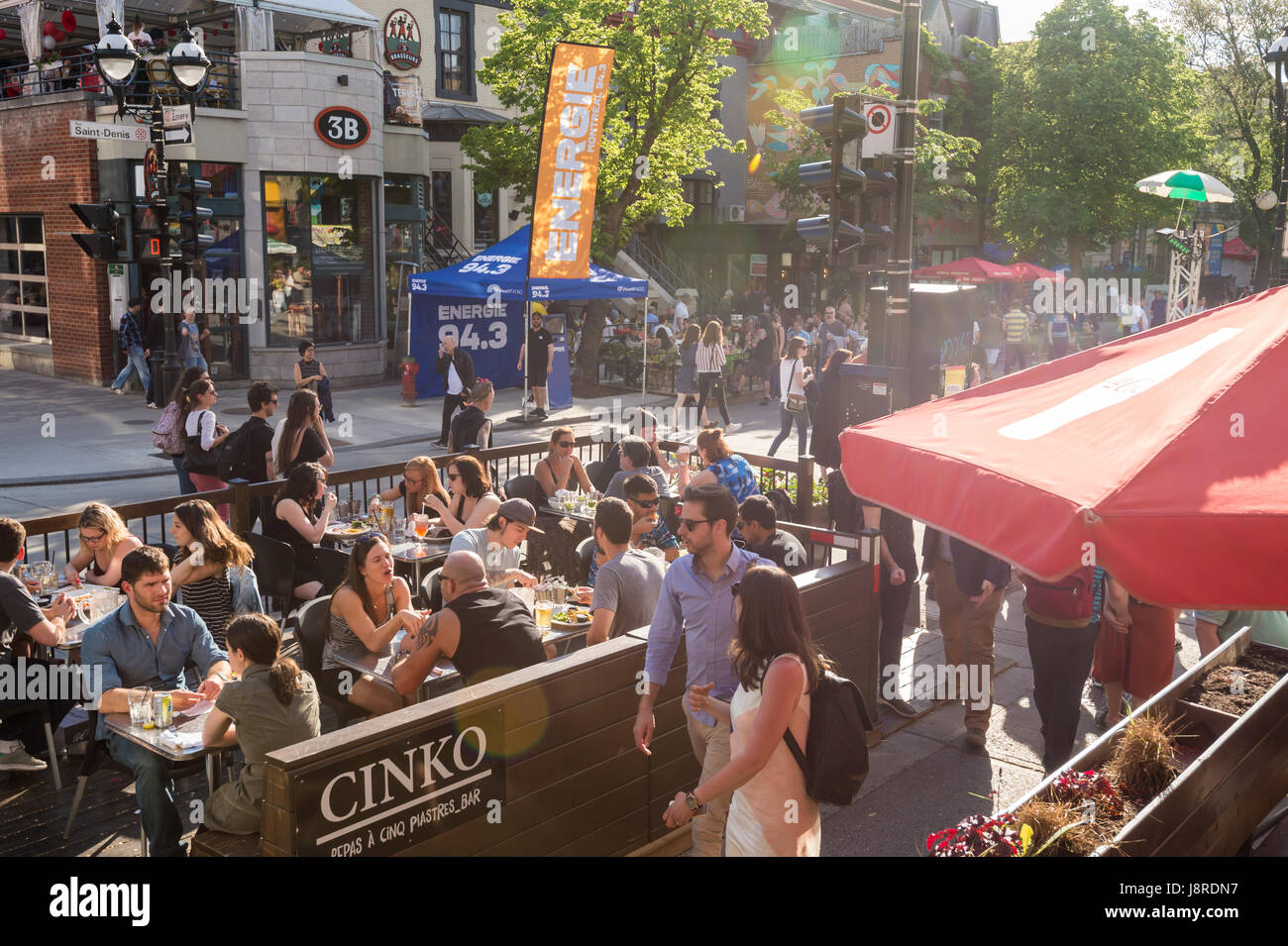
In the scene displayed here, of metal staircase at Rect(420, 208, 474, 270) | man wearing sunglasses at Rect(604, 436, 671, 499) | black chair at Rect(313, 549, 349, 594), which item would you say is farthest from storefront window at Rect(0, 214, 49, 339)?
man wearing sunglasses at Rect(604, 436, 671, 499)

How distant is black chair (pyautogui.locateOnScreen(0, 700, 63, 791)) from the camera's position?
22.0 ft

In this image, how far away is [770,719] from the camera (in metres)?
4.37

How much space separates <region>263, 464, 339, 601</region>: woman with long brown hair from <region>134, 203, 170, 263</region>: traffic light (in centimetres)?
755

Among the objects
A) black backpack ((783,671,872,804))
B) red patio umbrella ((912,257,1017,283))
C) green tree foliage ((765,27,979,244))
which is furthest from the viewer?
green tree foliage ((765,27,979,244))

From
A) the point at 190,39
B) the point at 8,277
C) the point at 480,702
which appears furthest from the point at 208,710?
the point at 8,277

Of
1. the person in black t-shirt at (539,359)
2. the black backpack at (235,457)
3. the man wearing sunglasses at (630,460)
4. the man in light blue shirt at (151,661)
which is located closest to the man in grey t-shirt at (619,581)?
the man in light blue shirt at (151,661)

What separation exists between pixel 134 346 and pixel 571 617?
1809 centimetres

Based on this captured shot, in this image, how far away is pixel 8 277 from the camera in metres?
Result: 27.4

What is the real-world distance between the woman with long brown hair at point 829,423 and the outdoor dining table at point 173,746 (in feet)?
19.4

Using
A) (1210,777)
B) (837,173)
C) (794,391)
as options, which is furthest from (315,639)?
(794,391)

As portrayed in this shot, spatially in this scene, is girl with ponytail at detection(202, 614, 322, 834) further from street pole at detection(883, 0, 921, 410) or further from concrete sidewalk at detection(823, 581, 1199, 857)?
street pole at detection(883, 0, 921, 410)

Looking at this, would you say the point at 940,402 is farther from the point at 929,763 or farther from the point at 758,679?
the point at 929,763

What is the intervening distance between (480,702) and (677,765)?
1.69m

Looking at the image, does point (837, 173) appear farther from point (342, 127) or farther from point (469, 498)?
point (342, 127)
